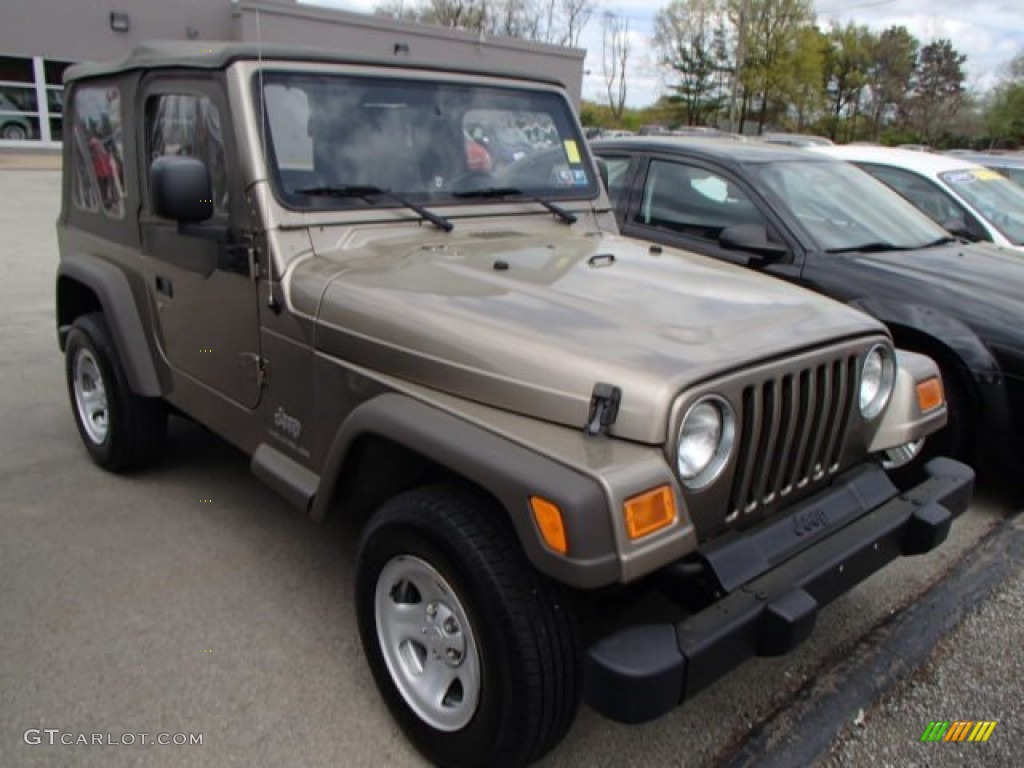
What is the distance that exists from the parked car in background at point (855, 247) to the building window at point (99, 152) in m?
3.06

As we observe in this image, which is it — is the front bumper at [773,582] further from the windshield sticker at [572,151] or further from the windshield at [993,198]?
the windshield at [993,198]

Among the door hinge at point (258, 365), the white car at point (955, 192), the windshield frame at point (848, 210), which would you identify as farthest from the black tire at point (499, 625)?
the white car at point (955, 192)

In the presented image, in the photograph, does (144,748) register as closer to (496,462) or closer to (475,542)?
(475,542)

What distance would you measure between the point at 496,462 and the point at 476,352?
0.39 meters

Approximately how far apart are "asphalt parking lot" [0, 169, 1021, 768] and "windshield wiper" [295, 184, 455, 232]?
1.43 meters

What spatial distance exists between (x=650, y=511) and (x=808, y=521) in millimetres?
704

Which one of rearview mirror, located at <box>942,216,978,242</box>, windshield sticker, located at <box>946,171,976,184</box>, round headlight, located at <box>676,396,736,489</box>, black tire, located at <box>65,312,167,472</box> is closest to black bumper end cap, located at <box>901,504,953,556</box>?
round headlight, located at <box>676,396,736,489</box>

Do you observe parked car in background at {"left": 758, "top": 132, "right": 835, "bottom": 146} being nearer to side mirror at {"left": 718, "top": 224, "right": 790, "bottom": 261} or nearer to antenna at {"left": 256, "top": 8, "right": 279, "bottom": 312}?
side mirror at {"left": 718, "top": 224, "right": 790, "bottom": 261}

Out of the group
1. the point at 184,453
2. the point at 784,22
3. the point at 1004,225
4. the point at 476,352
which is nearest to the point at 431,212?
the point at 476,352

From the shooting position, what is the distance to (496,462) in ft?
6.57

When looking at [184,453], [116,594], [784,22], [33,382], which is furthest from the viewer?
[784,22]

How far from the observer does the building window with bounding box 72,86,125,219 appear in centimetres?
381

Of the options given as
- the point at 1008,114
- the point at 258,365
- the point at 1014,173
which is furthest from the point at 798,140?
the point at 1008,114

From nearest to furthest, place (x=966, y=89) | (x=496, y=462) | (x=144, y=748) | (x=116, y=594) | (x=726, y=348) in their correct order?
(x=496, y=462)
(x=726, y=348)
(x=144, y=748)
(x=116, y=594)
(x=966, y=89)
